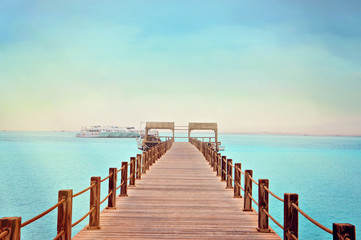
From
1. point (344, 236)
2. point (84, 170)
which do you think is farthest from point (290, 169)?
point (344, 236)

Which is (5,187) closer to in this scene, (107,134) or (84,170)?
(84,170)

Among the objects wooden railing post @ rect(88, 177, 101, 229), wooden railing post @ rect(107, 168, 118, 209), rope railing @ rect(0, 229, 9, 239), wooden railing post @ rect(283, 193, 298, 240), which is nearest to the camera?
rope railing @ rect(0, 229, 9, 239)

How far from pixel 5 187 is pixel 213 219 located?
31.7 meters

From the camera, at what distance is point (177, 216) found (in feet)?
22.3

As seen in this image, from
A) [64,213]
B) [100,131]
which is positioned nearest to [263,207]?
[64,213]

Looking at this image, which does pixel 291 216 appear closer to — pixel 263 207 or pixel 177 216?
pixel 263 207

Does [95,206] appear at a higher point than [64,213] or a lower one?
lower

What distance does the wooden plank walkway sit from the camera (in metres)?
5.56

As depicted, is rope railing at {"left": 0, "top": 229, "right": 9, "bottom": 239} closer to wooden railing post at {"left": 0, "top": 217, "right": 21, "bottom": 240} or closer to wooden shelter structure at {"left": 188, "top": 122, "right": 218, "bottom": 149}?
wooden railing post at {"left": 0, "top": 217, "right": 21, "bottom": 240}

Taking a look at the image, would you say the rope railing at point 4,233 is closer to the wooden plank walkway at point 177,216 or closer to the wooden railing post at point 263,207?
the wooden plank walkway at point 177,216

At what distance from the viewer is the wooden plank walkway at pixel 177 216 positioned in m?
5.56

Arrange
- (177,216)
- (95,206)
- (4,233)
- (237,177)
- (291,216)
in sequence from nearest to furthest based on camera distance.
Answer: (4,233), (291,216), (95,206), (177,216), (237,177)

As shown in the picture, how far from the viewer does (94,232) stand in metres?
5.58

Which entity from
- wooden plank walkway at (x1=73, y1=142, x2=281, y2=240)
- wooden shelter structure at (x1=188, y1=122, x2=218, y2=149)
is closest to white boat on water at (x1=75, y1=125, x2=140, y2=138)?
wooden shelter structure at (x1=188, y1=122, x2=218, y2=149)
